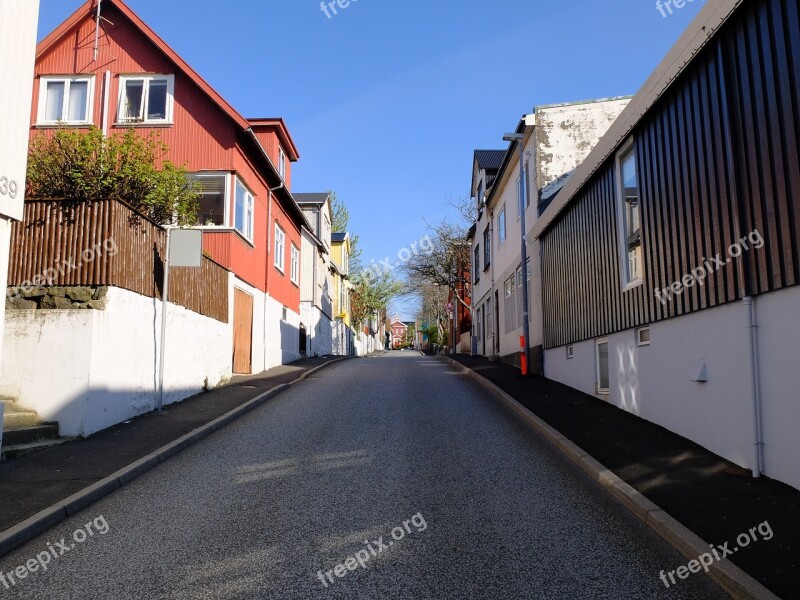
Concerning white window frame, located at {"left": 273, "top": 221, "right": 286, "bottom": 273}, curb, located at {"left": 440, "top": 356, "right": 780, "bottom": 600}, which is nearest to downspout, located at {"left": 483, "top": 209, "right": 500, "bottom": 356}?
white window frame, located at {"left": 273, "top": 221, "right": 286, "bottom": 273}

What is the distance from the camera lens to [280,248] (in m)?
22.8

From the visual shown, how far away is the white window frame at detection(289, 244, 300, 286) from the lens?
25219 millimetres

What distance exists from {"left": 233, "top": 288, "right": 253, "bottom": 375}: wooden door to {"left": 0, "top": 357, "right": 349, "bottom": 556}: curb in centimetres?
645

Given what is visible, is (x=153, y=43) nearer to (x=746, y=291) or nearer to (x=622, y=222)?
(x=622, y=222)

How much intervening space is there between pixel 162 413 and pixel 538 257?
9.99 m

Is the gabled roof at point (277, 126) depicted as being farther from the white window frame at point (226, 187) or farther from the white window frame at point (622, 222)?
the white window frame at point (622, 222)

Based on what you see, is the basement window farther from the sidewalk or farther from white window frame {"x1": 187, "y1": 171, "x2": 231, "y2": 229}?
white window frame {"x1": 187, "y1": 171, "x2": 231, "y2": 229}

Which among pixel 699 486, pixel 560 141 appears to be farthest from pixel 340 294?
pixel 699 486

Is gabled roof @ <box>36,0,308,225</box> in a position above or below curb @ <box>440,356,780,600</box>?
above

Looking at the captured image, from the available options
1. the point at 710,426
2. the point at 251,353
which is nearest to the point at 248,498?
the point at 710,426

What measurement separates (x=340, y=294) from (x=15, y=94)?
37029 mm

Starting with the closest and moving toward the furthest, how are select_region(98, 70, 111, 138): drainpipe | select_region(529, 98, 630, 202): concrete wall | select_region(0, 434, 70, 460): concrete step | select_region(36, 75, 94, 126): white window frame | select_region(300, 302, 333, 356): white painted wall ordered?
1. select_region(0, 434, 70, 460): concrete step
2. select_region(529, 98, 630, 202): concrete wall
3. select_region(98, 70, 111, 138): drainpipe
4. select_region(36, 75, 94, 126): white window frame
5. select_region(300, 302, 333, 356): white painted wall

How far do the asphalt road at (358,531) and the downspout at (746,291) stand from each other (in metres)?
1.51

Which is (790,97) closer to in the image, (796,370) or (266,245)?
(796,370)
